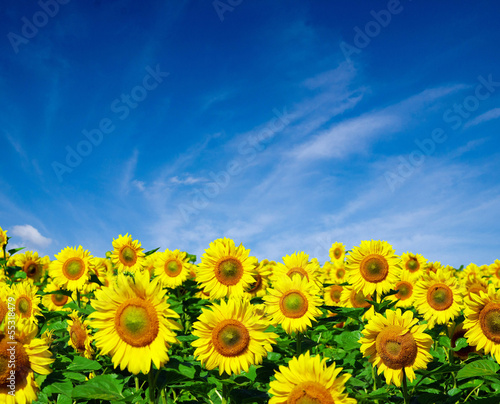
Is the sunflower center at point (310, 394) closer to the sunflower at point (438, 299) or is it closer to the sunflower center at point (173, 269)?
the sunflower at point (438, 299)

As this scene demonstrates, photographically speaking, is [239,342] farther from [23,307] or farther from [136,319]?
[23,307]

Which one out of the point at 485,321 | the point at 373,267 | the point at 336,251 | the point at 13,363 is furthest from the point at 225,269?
the point at 336,251


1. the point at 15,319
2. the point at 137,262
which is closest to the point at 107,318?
the point at 15,319

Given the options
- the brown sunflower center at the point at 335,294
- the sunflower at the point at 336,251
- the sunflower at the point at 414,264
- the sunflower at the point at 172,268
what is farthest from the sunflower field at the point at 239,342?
the sunflower at the point at 336,251

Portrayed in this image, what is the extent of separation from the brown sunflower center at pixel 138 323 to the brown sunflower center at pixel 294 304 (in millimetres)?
2818

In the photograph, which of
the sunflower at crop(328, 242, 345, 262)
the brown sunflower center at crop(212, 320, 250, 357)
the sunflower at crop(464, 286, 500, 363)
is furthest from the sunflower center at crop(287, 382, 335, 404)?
the sunflower at crop(328, 242, 345, 262)

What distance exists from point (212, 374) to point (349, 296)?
470cm

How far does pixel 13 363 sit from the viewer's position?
372 centimetres

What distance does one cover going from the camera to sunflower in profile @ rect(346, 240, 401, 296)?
7480mm

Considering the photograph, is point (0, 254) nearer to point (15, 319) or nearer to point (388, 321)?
point (15, 319)

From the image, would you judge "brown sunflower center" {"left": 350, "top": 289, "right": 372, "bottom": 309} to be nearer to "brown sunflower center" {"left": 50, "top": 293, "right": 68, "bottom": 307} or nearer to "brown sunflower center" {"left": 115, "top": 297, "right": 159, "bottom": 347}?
"brown sunflower center" {"left": 115, "top": 297, "right": 159, "bottom": 347}

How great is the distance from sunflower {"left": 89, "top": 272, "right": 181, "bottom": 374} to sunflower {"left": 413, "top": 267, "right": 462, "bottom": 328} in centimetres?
583

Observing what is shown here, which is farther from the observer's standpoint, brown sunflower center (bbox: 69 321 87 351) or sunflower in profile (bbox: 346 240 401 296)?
sunflower in profile (bbox: 346 240 401 296)

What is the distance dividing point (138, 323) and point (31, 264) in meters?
8.63
